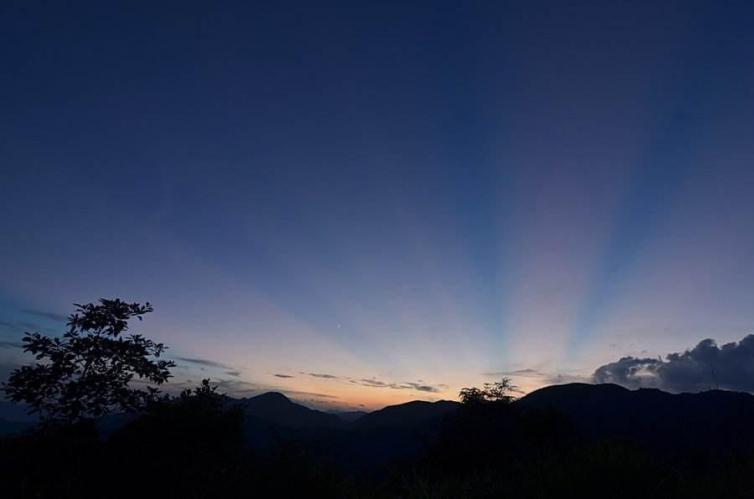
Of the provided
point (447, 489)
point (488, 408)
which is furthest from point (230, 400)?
point (488, 408)

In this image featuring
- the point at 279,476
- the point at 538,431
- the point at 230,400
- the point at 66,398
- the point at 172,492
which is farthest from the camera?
the point at 538,431

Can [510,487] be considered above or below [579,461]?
below

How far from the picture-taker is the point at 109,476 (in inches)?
520

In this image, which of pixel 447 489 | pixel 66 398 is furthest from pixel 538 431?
pixel 447 489

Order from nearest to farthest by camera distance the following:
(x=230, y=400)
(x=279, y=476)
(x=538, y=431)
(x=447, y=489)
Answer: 1. (x=447, y=489)
2. (x=279, y=476)
3. (x=230, y=400)
4. (x=538, y=431)

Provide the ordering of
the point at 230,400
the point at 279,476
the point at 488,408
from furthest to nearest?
1. the point at 488,408
2. the point at 230,400
3. the point at 279,476

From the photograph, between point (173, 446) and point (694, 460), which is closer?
point (694, 460)

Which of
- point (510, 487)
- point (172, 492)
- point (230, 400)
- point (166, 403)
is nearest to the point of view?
point (510, 487)

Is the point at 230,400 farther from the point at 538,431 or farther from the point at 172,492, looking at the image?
the point at 538,431

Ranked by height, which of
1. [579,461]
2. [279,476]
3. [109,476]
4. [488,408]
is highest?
[488,408]

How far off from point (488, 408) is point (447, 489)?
177ft

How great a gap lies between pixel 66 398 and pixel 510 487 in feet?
59.6

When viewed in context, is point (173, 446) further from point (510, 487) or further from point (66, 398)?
point (510, 487)

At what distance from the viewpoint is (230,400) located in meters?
27.8
